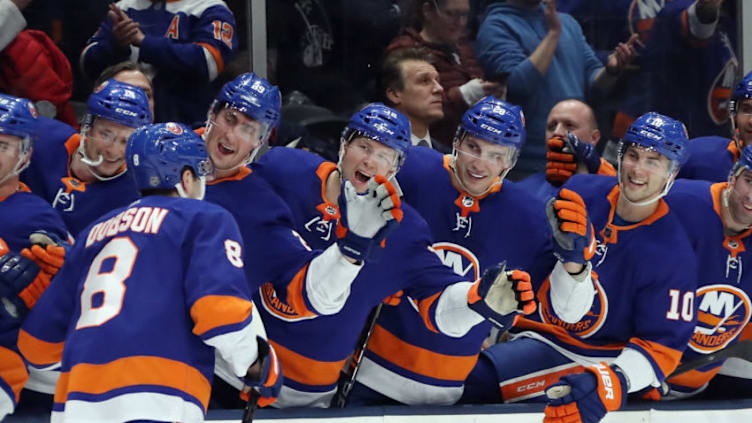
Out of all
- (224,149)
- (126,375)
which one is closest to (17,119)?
(224,149)

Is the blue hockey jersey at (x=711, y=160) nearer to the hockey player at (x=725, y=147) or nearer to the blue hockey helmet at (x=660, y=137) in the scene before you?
the hockey player at (x=725, y=147)

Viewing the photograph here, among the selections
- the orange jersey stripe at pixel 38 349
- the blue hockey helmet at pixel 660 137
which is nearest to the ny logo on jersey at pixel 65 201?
the orange jersey stripe at pixel 38 349

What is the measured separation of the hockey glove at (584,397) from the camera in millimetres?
3168

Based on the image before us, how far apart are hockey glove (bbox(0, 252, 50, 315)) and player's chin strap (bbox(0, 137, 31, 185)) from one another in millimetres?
255

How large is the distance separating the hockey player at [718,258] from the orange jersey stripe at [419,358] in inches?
30.2

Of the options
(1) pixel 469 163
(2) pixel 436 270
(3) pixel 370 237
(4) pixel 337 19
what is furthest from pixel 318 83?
(3) pixel 370 237

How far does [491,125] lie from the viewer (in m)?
3.36

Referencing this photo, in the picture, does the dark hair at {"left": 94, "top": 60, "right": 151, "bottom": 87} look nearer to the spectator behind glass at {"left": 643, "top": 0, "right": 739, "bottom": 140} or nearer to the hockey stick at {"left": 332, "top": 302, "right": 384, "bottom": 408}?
the hockey stick at {"left": 332, "top": 302, "right": 384, "bottom": 408}

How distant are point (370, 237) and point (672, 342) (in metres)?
1.14

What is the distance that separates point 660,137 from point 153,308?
1791 mm

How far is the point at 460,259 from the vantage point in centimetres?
341

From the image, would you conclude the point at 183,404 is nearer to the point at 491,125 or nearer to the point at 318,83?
the point at 491,125

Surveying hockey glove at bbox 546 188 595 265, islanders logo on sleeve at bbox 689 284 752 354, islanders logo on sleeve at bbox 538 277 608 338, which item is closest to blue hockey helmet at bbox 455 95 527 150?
hockey glove at bbox 546 188 595 265

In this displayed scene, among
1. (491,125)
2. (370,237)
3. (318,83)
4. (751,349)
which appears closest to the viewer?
(370,237)
